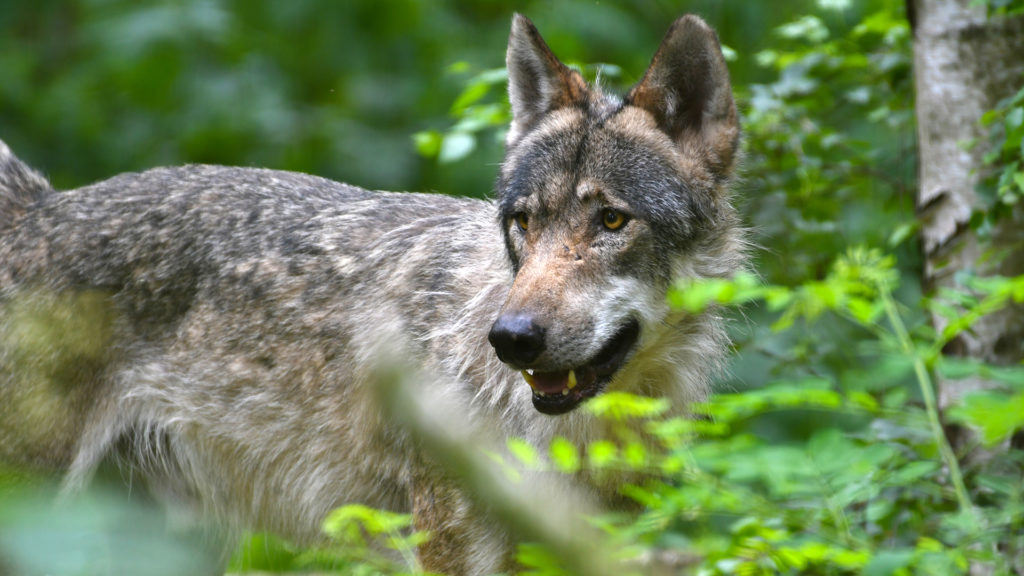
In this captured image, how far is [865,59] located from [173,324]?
360 cm

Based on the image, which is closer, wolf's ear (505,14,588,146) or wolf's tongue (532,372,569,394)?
wolf's tongue (532,372,569,394)

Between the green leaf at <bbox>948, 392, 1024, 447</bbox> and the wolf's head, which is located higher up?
the green leaf at <bbox>948, 392, 1024, 447</bbox>

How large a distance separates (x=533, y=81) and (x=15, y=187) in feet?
8.90

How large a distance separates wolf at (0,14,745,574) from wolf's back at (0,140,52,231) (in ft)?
0.04

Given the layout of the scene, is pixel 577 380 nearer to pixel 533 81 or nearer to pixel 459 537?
pixel 459 537

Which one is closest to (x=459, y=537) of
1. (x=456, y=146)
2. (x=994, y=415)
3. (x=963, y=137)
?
(x=456, y=146)

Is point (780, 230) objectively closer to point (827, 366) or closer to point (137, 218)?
point (827, 366)

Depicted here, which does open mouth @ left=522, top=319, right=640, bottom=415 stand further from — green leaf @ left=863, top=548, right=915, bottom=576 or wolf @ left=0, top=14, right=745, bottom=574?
green leaf @ left=863, top=548, right=915, bottom=576

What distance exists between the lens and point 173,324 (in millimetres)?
4871

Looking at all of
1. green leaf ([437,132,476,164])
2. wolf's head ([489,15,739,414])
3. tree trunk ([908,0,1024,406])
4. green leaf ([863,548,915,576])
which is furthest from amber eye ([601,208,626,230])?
green leaf ([863,548,915,576])

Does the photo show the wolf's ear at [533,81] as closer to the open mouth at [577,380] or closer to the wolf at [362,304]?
the wolf at [362,304]

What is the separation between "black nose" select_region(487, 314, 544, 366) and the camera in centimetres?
337

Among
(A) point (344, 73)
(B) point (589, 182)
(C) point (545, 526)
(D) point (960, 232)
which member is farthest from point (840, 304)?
(A) point (344, 73)

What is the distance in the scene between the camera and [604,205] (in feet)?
12.4
